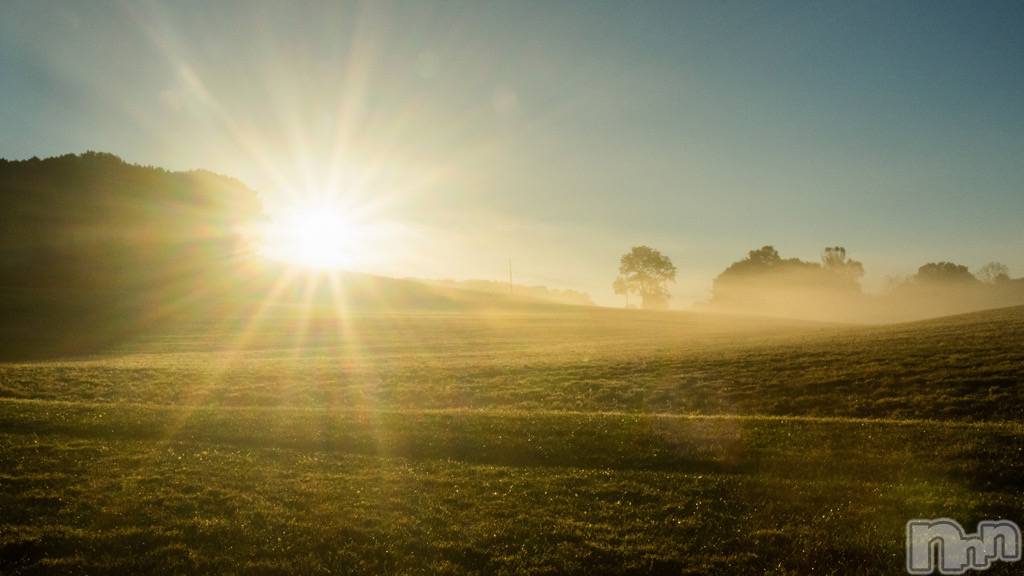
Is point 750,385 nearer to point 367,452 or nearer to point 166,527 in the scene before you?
point 367,452

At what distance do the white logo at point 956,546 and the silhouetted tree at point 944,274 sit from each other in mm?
175111

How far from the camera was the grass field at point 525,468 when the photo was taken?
13055mm

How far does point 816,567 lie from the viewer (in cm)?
1199

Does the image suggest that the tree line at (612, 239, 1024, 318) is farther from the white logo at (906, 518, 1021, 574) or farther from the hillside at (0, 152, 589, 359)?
the white logo at (906, 518, 1021, 574)

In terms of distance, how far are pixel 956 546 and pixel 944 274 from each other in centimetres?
17878

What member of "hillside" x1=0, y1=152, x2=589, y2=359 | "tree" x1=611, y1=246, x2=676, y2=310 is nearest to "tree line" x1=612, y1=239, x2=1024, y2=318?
"tree" x1=611, y1=246, x2=676, y2=310

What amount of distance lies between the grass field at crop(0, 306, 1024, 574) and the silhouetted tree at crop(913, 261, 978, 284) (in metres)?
139

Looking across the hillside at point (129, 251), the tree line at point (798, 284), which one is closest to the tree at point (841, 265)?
the tree line at point (798, 284)

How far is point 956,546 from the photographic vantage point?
1252 cm

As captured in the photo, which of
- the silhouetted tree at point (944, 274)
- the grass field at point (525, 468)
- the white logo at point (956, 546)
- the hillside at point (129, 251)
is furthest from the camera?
the silhouetted tree at point (944, 274)

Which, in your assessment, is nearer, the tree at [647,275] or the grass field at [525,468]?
the grass field at [525,468]

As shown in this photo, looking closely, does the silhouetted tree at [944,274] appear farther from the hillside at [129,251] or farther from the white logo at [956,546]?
the white logo at [956,546]

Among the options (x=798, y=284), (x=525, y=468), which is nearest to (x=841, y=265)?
(x=798, y=284)

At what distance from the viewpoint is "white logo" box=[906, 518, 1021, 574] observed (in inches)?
465
